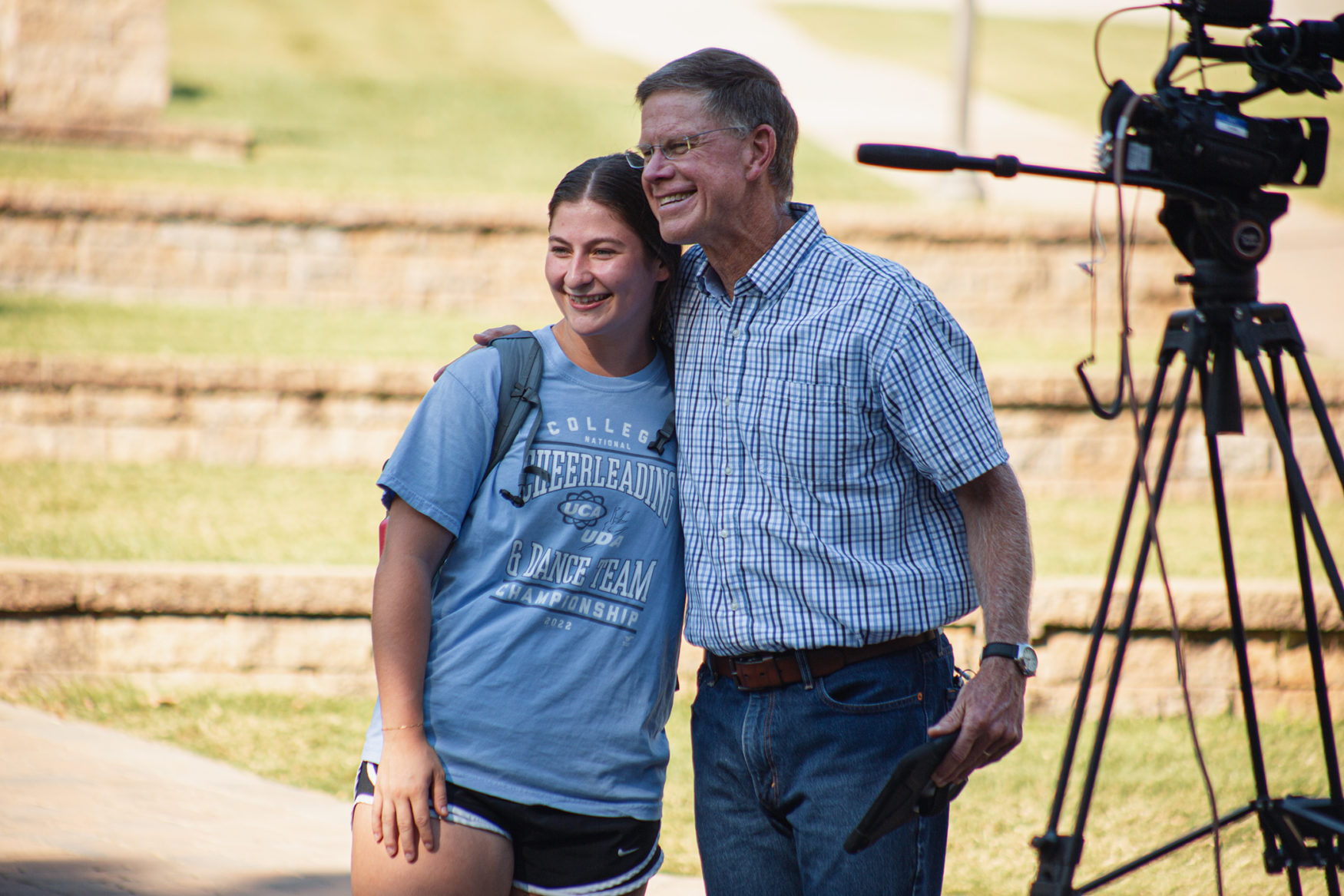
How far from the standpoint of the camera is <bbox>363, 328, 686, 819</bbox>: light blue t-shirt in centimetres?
204

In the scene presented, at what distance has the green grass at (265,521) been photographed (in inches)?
186

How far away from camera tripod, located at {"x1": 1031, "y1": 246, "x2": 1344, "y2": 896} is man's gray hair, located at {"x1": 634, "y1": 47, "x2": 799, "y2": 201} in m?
0.73

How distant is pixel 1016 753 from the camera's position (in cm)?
408

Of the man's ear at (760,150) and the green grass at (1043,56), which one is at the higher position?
the green grass at (1043,56)

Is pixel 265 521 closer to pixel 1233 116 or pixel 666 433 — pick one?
pixel 666 433

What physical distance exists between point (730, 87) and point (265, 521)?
3587 mm

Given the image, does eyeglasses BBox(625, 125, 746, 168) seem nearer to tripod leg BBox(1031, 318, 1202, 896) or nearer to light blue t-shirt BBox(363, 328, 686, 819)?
light blue t-shirt BBox(363, 328, 686, 819)

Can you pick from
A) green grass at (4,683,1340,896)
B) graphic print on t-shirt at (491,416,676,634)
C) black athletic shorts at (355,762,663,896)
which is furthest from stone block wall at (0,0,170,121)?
black athletic shorts at (355,762,663,896)

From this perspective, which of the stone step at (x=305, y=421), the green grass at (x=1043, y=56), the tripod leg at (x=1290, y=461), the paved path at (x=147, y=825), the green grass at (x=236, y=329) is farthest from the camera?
the green grass at (x=1043, y=56)

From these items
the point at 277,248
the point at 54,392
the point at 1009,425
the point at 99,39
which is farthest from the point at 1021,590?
the point at 99,39

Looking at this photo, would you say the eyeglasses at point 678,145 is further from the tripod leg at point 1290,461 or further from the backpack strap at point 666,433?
the tripod leg at point 1290,461

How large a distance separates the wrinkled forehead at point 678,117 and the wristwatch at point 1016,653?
38.6 inches

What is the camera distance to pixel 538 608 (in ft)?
6.79

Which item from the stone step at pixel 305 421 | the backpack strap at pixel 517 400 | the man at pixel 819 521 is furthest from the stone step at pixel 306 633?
the backpack strap at pixel 517 400
